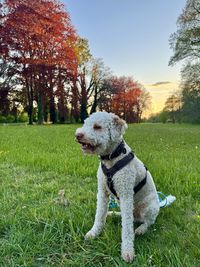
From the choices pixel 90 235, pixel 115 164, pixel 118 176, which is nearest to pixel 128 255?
pixel 90 235

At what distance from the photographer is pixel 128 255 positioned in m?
2.46

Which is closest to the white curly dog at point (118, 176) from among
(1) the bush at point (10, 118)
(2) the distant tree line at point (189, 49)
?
(2) the distant tree line at point (189, 49)

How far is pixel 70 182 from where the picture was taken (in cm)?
507

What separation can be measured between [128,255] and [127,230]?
0.20 metres

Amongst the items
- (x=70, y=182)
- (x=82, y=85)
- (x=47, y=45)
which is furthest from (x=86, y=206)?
(x=82, y=85)

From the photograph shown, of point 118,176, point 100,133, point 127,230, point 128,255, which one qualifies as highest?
point 100,133

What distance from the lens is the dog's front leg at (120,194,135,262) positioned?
8.11 feet

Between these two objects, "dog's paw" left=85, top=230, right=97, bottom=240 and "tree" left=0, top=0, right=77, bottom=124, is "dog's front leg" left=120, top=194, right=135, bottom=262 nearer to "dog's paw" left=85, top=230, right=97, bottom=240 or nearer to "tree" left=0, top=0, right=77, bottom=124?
"dog's paw" left=85, top=230, right=97, bottom=240

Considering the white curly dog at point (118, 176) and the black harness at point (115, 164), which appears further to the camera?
the black harness at point (115, 164)

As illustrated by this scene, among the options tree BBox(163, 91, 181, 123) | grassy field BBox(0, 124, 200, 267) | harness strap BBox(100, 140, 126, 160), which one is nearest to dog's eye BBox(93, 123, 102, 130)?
harness strap BBox(100, 140, 126, 160)

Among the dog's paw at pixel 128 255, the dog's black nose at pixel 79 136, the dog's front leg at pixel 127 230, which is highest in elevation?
the dog's black nose at pixel 79 136

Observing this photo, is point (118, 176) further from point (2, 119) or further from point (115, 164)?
point (2, 119)

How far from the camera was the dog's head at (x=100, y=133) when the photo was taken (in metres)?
2.57

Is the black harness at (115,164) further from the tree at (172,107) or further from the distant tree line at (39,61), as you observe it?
the tree at (172,107)
